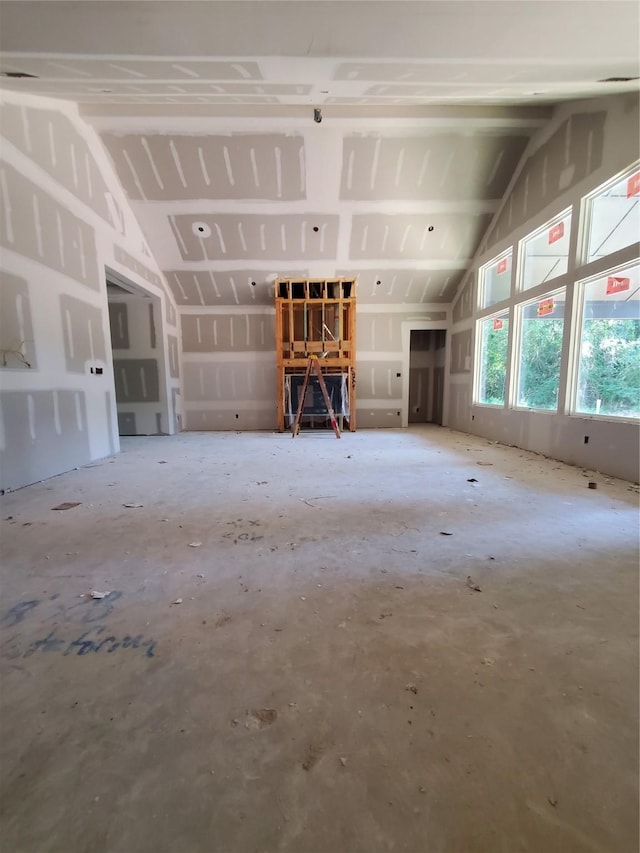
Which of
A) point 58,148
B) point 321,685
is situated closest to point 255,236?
point 58,148

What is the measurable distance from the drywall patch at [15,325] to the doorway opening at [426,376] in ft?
22.4

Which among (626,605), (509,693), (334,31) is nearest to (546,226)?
(334,31)

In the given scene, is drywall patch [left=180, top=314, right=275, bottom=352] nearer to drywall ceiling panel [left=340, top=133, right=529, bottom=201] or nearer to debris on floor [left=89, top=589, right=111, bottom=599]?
drywall ceiling panel [left=340, top=133, right=529, bottom=201]

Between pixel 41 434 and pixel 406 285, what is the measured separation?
620 centimetres

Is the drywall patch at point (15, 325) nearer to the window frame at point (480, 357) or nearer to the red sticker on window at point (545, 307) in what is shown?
the red sticker on window at point (545, 307)

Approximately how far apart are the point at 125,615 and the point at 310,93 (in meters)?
3.52

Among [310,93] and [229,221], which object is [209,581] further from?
[229,221]

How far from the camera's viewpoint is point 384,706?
1.00 metres

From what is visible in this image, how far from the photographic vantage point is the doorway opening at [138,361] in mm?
6203

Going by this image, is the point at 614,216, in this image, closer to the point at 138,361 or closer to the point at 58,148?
the point at 58,148

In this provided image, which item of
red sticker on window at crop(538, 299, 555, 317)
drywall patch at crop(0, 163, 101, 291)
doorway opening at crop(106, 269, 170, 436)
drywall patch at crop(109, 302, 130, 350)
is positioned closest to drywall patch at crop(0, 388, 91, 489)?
drywall patch at crop(0, 163, 101, 291)

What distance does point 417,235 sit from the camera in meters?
5.95

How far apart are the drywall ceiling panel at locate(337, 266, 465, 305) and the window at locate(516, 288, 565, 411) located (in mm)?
2206

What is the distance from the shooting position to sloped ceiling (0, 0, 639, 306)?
1.92 m
